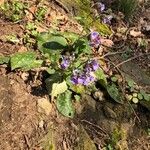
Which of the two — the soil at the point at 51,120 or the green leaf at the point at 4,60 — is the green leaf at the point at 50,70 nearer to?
the soil at the point at 51,120

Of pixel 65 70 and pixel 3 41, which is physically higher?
pixel 65 70

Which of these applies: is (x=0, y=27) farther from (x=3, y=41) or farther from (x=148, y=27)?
(x=148, y=27)

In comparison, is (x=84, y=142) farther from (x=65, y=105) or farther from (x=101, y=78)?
(x=101, y=78)

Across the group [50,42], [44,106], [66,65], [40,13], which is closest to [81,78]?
[66,65]

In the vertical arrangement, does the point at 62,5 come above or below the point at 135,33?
above

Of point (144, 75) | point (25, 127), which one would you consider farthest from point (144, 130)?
point (25, 127)

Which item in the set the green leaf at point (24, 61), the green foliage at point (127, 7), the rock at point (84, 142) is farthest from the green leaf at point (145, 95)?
the green foliage at point (127, 7)
